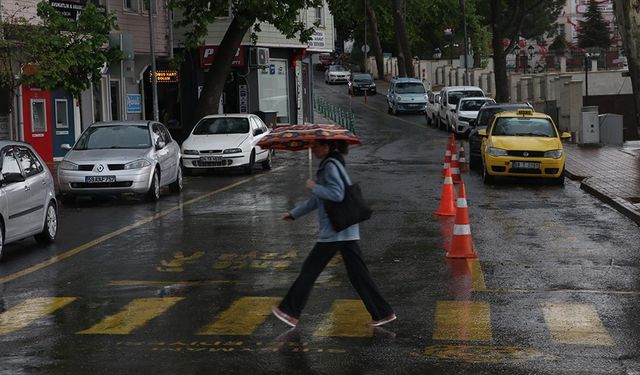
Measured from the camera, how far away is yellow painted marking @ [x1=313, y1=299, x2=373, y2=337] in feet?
32.6

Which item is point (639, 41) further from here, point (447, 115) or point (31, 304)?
point (447, 115)

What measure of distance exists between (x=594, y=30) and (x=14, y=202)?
11761 cm

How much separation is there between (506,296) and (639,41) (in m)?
13.8

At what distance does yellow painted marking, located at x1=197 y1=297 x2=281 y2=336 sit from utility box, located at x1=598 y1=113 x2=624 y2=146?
30.6 m

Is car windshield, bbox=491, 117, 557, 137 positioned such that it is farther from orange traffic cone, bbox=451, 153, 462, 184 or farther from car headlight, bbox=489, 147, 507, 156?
orange traffic cone, bbox=451, 153, 462, 184

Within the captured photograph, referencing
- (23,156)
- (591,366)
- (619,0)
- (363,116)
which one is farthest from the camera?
(363,116)

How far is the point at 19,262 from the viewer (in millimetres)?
14945

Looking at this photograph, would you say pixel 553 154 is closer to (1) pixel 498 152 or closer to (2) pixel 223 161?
(1) pixel 498 152

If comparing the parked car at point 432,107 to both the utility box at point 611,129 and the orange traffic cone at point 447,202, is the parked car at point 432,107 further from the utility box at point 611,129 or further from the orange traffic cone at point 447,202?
the orange traffic cone at point 447,202

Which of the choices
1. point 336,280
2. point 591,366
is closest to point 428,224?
point 336,280

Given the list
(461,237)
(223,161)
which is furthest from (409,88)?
(461,237)

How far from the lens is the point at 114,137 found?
79.9ft

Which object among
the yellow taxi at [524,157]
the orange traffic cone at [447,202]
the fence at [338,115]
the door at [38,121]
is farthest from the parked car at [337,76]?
the orange traffic cone at [447,202]

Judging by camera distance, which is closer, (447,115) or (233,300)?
(233,300)
